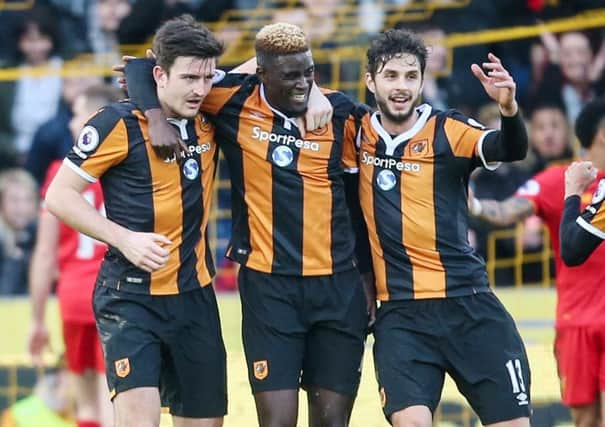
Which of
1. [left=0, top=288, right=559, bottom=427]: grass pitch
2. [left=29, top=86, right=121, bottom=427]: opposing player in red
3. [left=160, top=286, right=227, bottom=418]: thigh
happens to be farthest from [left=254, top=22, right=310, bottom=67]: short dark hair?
[left=0, top=288, right=559, bottom=427]: grass pitch

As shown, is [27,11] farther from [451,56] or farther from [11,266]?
[451,56]

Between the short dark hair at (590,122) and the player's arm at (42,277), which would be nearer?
the short dark hair at (590,122)

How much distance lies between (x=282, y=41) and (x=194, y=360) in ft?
4.99

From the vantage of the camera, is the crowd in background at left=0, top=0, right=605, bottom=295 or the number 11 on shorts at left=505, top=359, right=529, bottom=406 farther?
the crowd in background at left=0, top=0, right=605, bottom=295

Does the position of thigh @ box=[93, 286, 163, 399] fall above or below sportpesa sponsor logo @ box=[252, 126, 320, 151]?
below

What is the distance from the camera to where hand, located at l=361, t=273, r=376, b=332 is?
7.19 m

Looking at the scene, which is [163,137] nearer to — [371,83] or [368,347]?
[371,83]

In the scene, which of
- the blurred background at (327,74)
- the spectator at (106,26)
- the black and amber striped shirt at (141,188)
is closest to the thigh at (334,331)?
the black and amber striped shirt at (141,188)

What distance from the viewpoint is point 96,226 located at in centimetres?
663

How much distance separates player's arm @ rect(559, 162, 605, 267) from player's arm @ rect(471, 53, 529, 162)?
59 centimetres

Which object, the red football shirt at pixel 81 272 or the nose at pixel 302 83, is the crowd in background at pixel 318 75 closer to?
the red football shirt at pixel 81 272

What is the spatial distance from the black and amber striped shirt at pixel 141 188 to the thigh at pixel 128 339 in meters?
0.07

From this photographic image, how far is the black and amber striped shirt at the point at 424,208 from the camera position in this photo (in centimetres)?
693

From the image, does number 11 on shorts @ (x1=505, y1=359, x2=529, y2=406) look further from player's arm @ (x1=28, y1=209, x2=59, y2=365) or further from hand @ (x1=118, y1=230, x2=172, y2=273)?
player's arm @ (x1=28, y1=209, x2=59, y2=365)
